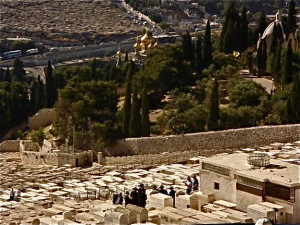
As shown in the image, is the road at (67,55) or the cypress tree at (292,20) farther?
the road at (67,55)

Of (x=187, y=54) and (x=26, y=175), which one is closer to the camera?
(x=26, y=175)

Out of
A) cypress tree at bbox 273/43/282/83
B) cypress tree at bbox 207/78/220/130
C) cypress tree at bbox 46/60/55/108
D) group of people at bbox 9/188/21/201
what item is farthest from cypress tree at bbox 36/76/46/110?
group of people at bbox 9/188/21/201

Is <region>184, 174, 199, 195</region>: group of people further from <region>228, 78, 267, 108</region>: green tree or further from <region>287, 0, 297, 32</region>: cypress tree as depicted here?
<region>287, 0, 297, 32</region>: cypress tree

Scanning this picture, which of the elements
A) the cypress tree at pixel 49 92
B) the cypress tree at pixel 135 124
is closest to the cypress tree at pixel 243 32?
the cypress tree at pixel 49 92

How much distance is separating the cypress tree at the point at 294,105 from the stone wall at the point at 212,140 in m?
0.93

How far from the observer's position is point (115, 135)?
2881 cm

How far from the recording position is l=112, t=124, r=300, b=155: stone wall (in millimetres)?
26344

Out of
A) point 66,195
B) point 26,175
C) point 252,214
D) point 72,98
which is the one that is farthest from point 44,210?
point 72,98

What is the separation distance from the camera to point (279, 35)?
120 ft

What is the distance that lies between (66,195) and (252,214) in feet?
23.5

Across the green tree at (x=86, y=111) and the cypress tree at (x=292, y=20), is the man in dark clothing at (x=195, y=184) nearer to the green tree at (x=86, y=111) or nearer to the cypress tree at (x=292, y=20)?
the green tree at (x=86, y=111)

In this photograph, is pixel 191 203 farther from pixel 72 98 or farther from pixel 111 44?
pixel 111 44

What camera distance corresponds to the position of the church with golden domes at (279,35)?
35781 mm

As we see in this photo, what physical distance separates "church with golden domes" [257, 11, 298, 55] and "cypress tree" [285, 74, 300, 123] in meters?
8.67
